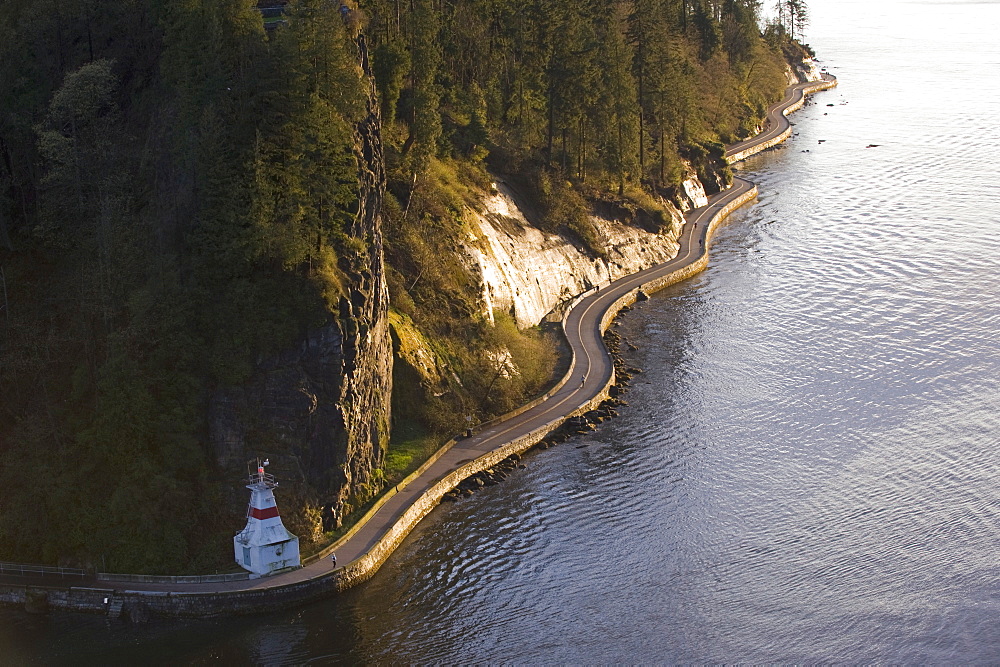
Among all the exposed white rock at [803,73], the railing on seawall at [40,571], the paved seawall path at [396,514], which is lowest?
the paved seawall path at [396,514]

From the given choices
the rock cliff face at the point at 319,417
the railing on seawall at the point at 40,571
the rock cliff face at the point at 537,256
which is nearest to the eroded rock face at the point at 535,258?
the rock cliff face at the point at 537,256

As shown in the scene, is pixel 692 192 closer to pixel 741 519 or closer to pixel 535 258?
pixel 535 258

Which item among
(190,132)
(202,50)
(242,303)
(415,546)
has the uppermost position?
(202,50)

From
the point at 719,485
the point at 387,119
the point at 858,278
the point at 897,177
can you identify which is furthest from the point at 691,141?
the point at 719,485

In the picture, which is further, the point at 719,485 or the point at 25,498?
the point at 719,485

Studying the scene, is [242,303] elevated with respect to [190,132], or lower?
lower

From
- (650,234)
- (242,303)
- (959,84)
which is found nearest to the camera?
(242,303)

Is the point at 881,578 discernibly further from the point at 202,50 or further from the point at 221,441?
the point at 202,50

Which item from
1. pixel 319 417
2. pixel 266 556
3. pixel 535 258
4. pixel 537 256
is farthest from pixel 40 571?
pixel 537 256

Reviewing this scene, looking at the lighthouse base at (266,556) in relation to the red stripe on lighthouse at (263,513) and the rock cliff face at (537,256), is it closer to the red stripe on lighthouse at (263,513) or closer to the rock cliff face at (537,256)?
the red stripe on lighthouse at (263,513)
